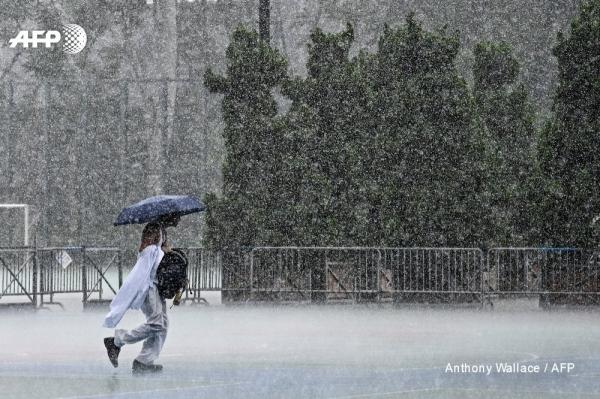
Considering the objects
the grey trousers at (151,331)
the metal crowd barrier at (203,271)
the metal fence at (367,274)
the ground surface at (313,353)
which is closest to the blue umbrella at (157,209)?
the grey trousers at (151,331)

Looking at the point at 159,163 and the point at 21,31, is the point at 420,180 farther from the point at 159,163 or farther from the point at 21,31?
the point at 21,31

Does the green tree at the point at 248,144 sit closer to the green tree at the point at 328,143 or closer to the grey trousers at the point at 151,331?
the green tree at the point at 328,143

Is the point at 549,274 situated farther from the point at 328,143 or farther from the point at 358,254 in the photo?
the point at 328,143

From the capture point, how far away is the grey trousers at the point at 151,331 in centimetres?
1565

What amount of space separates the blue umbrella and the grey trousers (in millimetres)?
689

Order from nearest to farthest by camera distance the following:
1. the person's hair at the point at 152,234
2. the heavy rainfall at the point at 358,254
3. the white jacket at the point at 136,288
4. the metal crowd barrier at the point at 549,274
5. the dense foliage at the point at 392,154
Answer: the white jacket at the point at 136,288
the heavy rainfall at the point at 358,254
the person's hair at the point at 152,234
the metal crowd barrier at the point at 549,274
the dense foliage at the point at 392,154

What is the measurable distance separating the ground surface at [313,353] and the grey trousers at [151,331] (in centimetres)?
27

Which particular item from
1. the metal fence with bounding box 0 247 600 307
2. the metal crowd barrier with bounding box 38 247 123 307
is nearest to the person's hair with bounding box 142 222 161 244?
the metal fence with bounding box 0 247 600 307

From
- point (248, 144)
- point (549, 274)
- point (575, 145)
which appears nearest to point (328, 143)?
point (248, 144)

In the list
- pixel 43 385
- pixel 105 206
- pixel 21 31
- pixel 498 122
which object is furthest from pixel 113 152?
pixel 43 385

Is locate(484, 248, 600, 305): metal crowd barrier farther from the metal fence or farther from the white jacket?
the white jacket

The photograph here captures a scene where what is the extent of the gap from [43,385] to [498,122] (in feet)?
69.1

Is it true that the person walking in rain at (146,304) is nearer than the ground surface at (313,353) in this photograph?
No

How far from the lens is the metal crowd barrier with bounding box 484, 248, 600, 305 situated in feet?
93.4
